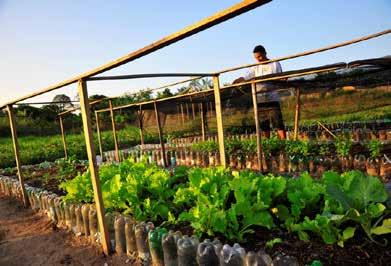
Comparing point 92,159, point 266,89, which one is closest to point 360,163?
point 266,89

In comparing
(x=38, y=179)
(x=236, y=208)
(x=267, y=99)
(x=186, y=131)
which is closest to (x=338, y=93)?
(x=186, y=131)

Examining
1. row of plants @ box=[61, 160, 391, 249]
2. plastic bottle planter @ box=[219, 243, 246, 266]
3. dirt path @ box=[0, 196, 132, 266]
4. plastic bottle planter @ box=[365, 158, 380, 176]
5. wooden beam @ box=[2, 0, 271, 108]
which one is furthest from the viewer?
plastic bottle planter @ box=[365, 158, 380, 176]

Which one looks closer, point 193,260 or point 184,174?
point 193,260

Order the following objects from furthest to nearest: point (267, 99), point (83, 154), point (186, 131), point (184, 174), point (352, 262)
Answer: point (186, 131) < point (83, 154) < point (267, 99) < point (184, 174) < point (352, 262)

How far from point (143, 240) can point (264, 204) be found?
1019mm

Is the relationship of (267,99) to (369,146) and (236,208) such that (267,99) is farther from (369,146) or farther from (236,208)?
(236,208)

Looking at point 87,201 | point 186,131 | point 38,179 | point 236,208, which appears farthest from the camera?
point 186,131

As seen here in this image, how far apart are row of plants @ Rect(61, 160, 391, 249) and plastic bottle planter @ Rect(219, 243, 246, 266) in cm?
30

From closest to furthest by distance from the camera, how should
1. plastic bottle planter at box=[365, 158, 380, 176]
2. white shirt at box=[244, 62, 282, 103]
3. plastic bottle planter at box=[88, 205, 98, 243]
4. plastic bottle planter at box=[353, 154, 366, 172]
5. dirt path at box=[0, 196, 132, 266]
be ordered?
dirt path at box=[0, 196, 132, 266], plastic bottle planter at box=[88, 205, 98, 243], plastic bottle planter at box=[365, 158, 380, 176], plastic bottle planter at box=[353, 154, 366, 172], white shirt at box=[244, 62, 282, 103]

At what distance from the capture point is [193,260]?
6.81ft

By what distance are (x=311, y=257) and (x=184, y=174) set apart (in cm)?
193

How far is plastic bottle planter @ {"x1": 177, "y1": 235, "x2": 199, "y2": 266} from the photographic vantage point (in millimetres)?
2076

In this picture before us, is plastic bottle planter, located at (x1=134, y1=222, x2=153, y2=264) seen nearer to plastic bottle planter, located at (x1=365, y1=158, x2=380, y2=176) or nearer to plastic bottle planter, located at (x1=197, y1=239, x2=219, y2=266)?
plastic bottle planter, located at (x1=197, y1=239, x2=219, y2=266)

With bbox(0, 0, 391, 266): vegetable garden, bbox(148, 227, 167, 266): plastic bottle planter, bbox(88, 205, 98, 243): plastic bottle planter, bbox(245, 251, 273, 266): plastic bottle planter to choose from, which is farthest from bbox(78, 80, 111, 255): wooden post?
bbox(245, 251, 273, 266): plastic bottle planter
